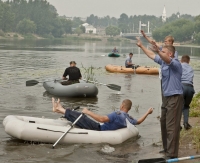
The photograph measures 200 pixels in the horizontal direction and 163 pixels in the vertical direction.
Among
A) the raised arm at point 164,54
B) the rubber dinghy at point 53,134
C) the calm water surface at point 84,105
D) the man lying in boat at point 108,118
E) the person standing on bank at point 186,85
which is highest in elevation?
the raised arm at point 164,54

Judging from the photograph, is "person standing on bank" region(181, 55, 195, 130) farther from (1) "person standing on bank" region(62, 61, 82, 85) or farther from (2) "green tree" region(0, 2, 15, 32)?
(2) "green tree" region(0, 2, 15, 32)

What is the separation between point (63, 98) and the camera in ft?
59.2

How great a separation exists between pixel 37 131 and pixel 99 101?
Result: 26.0 ft

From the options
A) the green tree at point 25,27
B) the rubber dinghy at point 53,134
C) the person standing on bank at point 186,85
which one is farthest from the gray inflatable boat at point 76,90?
the green tree at point 25,27

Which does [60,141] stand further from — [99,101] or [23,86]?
[23,86]

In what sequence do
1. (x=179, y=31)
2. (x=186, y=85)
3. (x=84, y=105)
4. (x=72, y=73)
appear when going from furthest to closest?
(x=179, y=31)
(x=72, y=73)
(x=84, y=105)
(x=186, y=85)

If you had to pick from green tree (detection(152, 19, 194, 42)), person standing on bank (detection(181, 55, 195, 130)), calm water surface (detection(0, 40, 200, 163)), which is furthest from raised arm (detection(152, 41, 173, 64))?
green tree (detection(152, 19, 194, 42))

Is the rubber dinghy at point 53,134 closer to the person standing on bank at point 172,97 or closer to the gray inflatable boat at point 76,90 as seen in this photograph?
the person standing on bank at point 172,97

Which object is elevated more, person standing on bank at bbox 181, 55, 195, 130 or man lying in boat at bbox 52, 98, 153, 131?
person standing on bank at bbox 181, 55, 195, 130

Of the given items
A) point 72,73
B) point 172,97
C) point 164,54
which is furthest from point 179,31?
point 164,54

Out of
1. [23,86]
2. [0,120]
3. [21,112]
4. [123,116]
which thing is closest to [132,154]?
[123,116]

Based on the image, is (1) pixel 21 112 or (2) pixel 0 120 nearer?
(2) pixel 0 120

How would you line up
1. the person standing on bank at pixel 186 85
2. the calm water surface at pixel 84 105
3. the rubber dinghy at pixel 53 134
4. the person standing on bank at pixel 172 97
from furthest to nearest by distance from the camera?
the person standing on bank at pixel 186 85 → the rubber dinghy at pixel 53 134 → the calm water surface at pixel 84 105 → the person standing on bank at pixel 172 97

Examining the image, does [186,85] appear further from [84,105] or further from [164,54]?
[84,105]
